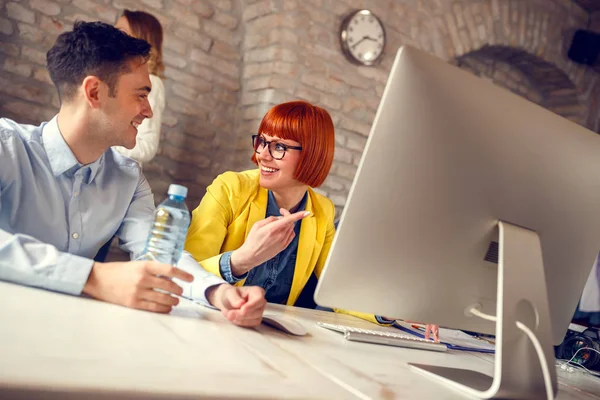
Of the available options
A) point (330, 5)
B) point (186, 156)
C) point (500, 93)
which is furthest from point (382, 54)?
point (500, 93)

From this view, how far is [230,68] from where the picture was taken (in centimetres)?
337

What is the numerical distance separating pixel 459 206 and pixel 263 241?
583mm

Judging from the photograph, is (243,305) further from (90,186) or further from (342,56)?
(342,56)

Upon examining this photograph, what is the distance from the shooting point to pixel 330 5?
133 inches

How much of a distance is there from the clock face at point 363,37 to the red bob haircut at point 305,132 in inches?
67.4

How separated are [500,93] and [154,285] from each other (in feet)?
2.28

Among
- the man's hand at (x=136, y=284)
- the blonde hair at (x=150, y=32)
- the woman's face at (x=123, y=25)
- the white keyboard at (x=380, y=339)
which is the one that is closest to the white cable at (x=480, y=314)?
the white keyboard at (x=380, y=339)

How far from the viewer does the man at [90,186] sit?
951 mm

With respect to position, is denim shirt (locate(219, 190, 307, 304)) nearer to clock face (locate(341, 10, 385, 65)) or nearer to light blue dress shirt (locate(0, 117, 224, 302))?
light blue dress shirt (locate(0, 117, 224, 302))

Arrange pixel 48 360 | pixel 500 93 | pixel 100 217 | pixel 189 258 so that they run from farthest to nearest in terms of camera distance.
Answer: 1. pixel 100 217
2. pixel 189 258
3. pixel 500 93
4. pixel 48 360

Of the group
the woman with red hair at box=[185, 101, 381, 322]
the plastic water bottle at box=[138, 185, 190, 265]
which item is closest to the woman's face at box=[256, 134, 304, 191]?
the woman with red hair at box=[185, 101, 381, 322]

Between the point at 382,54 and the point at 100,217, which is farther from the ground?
the point at 382,54

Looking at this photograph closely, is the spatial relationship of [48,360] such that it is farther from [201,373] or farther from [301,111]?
[301,111]

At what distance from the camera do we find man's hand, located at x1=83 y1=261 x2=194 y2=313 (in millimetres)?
928
